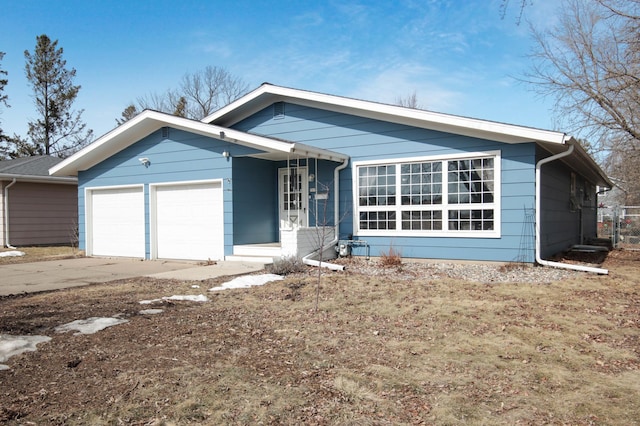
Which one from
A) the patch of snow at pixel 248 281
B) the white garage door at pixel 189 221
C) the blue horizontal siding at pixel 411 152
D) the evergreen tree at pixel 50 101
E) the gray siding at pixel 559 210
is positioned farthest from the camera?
the evergreen tree at pixel 50 101

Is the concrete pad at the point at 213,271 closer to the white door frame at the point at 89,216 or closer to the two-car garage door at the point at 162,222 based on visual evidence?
the two-car garage door at the point at 162,222

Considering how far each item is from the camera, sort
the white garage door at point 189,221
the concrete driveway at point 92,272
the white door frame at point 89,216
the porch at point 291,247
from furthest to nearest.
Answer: the white door frame at point 89,216, the white garage door at point 189,221, the porch at point 291,247, the concrete driveway at point 92,272

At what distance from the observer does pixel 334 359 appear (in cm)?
438

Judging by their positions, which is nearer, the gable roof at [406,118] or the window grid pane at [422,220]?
the gable roof at [406,118]

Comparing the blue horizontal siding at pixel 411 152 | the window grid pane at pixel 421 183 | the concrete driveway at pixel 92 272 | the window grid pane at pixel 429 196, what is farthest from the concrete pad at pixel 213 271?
the window grid pane at pixel 421 183

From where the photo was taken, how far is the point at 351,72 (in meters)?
19.3

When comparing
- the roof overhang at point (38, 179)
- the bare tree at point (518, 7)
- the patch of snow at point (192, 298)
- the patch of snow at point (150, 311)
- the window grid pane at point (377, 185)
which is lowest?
the patch of snow at point (192, 298)

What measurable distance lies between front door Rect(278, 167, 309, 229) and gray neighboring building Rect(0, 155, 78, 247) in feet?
27.9

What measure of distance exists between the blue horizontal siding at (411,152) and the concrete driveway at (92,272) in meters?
3.46

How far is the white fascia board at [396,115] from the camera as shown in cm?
907

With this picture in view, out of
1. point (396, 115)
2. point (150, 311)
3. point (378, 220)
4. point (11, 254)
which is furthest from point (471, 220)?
point (11, 254)

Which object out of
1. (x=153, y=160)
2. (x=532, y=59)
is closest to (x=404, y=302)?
(x=153, y=160)

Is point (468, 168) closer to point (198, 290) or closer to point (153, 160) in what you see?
point (198, 290)

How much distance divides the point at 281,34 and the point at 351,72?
237 inches
